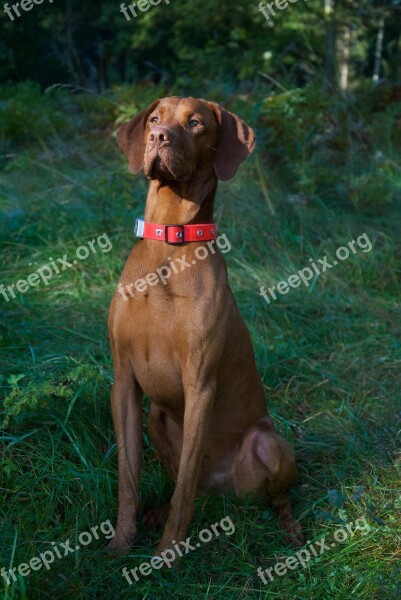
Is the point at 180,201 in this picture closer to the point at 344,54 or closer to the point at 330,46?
the point at 330,46

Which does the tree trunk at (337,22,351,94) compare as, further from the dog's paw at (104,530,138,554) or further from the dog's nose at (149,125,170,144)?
the dog's paw at (104,530,138,554)

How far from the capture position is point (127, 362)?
311 centimetres

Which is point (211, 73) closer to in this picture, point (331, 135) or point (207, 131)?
point (331, 135)

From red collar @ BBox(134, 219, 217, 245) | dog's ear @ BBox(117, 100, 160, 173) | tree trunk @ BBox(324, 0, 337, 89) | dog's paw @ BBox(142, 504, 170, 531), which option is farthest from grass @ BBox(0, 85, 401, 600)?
tree trunk @ BBox(324, 0, 337, 89)

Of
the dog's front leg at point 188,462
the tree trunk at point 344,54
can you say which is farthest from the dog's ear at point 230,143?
the tree trunk at point 344,54

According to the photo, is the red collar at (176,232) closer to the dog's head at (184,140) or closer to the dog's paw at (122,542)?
the dog's head at (184,140)

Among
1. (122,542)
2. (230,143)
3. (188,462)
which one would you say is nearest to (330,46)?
(230,143)

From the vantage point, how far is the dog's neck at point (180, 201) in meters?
3.12

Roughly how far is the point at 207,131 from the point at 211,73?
9.00 m

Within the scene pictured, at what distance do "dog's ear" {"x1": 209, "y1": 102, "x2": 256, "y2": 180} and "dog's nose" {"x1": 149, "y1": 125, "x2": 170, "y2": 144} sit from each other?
34cm

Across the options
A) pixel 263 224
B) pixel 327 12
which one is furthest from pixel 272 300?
pixel 327 12

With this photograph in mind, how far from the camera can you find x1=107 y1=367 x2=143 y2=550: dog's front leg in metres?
3.07

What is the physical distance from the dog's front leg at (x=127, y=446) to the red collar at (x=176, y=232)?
1.84 feet

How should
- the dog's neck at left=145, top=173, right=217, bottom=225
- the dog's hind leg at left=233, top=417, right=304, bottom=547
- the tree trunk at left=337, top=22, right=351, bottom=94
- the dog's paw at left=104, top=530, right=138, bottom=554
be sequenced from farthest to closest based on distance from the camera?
the tree trunk at left=337, top=22, right=351, bottom=94 < the dog's hind leg at left=233, top=417, right=304, bottom=547 < the dog's neck at left=145, top=173, right=217, bottom=225 < the dog's paw at left=104, top=530, right=138, bottom=554
